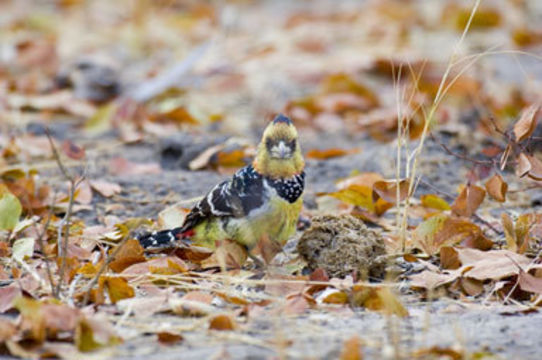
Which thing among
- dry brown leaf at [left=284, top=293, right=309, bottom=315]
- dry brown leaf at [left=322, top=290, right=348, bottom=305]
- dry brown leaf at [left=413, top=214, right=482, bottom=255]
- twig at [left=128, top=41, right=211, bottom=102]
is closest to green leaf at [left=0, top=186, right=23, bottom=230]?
dry brown leaf at [left=284, top=293, right=309, bottom=315]

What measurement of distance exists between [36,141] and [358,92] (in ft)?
9.22

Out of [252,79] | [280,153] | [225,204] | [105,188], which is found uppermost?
[280,153]

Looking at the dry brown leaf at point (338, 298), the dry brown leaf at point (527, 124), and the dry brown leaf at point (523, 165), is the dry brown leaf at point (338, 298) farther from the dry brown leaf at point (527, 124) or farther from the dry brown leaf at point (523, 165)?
the dry brown leaf at point (527, 124)

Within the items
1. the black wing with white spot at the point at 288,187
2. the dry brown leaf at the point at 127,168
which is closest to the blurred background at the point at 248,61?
the dry brown leaf at the point at 127,168

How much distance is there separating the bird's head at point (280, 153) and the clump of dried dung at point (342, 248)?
25 cm

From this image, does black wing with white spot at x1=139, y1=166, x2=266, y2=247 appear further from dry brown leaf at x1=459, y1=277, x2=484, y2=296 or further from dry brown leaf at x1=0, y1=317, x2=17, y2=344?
dry brown leaf at x1=0, y1=317, x2=17, y2=344

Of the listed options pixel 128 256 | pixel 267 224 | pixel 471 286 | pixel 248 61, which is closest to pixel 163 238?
pixel 128 256

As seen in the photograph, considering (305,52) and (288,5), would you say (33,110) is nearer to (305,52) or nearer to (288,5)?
(305,52)

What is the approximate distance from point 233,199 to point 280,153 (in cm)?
28

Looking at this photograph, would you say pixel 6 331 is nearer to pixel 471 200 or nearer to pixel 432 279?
pixel 432 279

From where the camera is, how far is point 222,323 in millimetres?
2926

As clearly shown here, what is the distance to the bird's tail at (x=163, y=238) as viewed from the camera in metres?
3.91

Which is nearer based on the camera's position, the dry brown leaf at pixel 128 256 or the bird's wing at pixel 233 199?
the dry brown leaf at pixel 128 256

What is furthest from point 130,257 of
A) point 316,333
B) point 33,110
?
point 33,110
